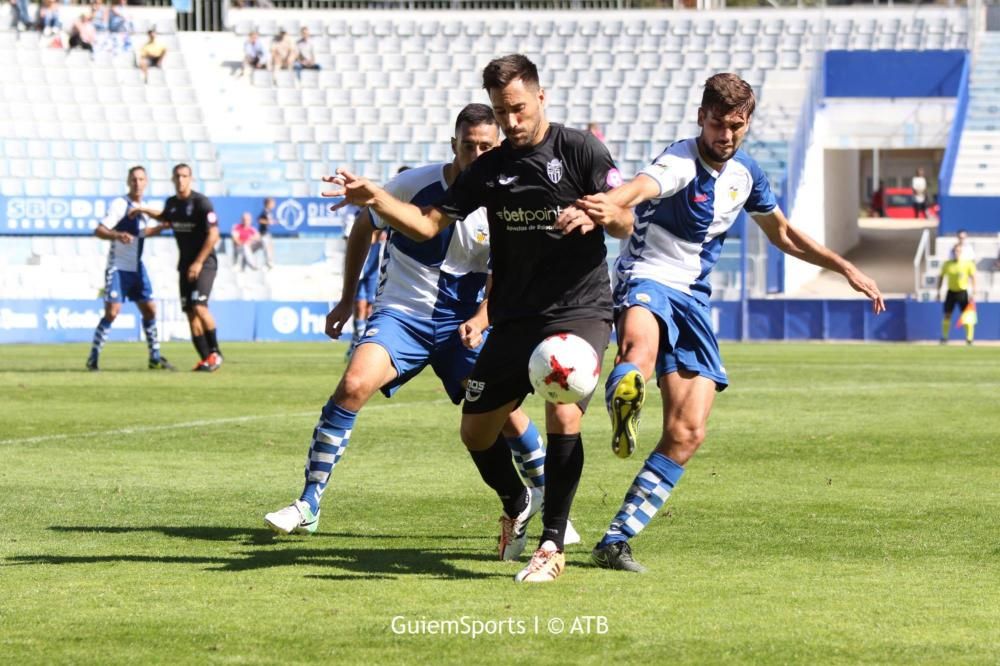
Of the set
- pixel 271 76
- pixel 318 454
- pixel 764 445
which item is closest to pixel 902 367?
pixel 764 445

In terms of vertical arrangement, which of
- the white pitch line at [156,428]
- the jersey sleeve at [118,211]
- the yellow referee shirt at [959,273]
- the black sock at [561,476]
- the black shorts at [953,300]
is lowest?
the black shorts at [953,300]

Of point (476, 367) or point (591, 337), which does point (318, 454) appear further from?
point (591, 337)

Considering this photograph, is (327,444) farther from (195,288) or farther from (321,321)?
(321,321)

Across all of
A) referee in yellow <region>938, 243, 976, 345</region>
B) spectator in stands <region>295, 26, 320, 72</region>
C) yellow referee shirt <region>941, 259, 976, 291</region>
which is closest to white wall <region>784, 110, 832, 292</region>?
referee in yellow <region>938, 243, 976, 345</region>

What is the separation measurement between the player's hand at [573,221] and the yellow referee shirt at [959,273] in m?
24.7

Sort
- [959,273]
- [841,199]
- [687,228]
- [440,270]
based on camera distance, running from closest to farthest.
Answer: [687,228]
[440,270]
[959,273]
[841,199]

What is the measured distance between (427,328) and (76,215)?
2838cm

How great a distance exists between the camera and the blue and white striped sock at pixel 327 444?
7500 millimetres

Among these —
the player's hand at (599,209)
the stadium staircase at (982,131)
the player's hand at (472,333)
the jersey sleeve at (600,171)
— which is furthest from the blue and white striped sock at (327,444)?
the stadium staircase at (982,131)

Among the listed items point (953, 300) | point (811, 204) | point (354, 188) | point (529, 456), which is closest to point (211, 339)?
point (529, 456)

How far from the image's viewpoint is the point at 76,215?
114 feet

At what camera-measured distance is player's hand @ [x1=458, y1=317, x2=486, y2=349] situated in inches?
292

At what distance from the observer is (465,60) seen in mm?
42312

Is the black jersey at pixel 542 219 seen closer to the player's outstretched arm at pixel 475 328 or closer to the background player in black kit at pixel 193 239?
the player's outstretched arm at pixel 475 328
